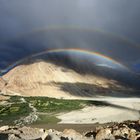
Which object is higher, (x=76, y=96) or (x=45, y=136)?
(x=76, y=96)

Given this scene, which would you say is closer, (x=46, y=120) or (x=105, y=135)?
(x=105, y=135)

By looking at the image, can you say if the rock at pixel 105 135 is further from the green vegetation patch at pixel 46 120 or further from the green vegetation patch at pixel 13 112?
the green vegetation patch at pixel 13 112

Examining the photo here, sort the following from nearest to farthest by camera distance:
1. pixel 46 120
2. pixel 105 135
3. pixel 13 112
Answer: pixel 105 135 < pixel 46 120 < pixel 13 112

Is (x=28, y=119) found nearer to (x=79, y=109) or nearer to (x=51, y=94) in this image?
(x=79, y=109)

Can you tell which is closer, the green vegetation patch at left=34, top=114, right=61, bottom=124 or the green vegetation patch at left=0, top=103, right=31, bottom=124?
the green vegetation patch at left=34, top=114, right=61, bottom=124

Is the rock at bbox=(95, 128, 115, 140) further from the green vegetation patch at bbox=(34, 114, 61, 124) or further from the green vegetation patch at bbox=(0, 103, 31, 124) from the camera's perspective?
the green vegetation patch at bbox=(0, 103, 31, 124)

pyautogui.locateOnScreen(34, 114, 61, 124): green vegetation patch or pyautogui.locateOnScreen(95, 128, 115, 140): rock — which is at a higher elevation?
pyautogui.locateOnScreen(34, 114, 61, 124): green vegetation patch

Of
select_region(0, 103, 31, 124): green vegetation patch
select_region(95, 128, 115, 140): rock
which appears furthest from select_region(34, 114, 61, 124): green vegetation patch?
select_region(95, 128, 115, 140): rock

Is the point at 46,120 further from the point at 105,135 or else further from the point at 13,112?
the point at 105,135

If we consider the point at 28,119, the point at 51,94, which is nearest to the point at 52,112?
the point at 28,119

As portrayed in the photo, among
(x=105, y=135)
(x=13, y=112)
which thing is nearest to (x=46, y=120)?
(x=13, y=112)

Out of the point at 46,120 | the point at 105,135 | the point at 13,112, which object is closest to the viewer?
the point at 105,135
